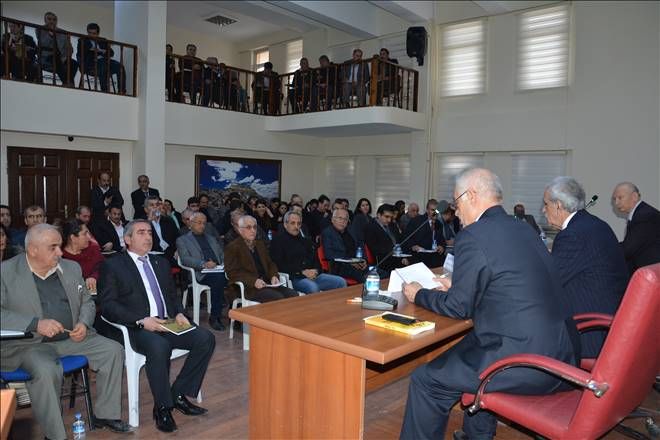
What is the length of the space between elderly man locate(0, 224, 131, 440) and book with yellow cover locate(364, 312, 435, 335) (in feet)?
5.19

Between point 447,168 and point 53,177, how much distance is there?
7.27 m

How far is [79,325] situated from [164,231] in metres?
3.89

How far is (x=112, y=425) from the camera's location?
9.91 ft

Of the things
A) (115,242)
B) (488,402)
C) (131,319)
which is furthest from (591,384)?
(115,242)

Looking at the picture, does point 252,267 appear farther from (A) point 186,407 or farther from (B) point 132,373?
(B) point 132,373

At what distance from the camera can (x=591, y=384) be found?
190cm

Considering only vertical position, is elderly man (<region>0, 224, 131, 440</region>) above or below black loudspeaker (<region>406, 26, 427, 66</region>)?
below

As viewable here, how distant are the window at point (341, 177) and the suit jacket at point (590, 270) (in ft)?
31.4

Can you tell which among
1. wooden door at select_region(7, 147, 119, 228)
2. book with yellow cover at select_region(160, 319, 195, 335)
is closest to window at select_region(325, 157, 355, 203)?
wooden door at select_region(7, 147, 119, 228)

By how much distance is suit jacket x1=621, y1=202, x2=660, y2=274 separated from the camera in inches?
169

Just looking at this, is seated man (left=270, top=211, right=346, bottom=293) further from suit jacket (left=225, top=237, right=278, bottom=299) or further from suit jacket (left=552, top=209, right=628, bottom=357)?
suit jacket (left=552, top=209, right=628, bottom=357)

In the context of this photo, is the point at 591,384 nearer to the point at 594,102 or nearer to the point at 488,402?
the point at 488,402

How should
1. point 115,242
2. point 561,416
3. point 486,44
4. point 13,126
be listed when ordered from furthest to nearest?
1. point 486,44
2. point 13,126
3. point 115,242
4. point 561,416

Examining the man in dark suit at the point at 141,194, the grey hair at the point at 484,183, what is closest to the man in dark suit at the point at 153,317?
the grey hair at the point at 484,183
